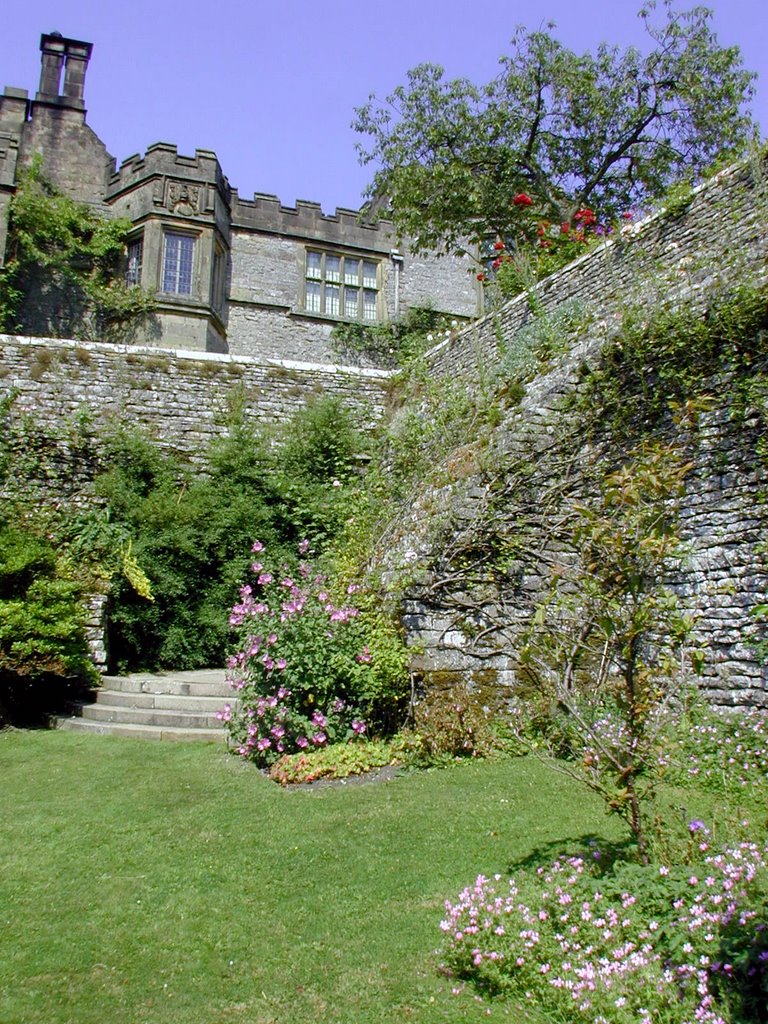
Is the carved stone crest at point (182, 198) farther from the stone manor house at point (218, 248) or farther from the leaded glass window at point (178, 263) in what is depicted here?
the leaded glass window at point (178, 263)

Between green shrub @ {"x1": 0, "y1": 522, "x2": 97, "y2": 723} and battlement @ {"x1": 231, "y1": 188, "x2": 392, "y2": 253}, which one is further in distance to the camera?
battlement @ {"x1": 231, "y1": 188, "x2": 392, "y2": 253}

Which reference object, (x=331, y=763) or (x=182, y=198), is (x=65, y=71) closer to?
(x=182, y=198)

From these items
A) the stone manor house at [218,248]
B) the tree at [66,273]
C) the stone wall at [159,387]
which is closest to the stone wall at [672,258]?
the stone wall at [159,387]

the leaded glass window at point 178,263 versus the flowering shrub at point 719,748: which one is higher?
the leaded glass window at point 178,263

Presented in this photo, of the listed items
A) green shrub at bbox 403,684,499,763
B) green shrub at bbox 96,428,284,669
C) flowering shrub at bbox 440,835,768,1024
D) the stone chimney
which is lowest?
flowering shrub at bbox 440,835,768,1024

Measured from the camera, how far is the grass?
3064 mm

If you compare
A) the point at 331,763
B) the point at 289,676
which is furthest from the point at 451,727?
the point at 289,676

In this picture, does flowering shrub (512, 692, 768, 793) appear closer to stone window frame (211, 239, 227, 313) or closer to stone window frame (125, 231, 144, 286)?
stone window frame (211, 239, 227, 313)

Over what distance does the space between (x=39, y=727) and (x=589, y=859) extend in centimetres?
632

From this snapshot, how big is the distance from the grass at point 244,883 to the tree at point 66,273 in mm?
13458

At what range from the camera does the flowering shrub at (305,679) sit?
6457mm

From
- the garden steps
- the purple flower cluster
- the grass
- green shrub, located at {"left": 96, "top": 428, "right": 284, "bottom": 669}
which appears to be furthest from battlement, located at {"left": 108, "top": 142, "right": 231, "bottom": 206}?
the grass

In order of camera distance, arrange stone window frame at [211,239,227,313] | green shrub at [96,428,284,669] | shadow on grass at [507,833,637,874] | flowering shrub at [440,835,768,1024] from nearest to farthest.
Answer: flowering shrub at [440,835,768,1024] → shadow on grass at [507,833,637,874] → green shrub at [96,428,284,669] → stone window frame at [211,239,227,313]

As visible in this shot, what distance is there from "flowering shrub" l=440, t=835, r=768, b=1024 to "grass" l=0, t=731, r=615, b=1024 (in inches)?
7.3
